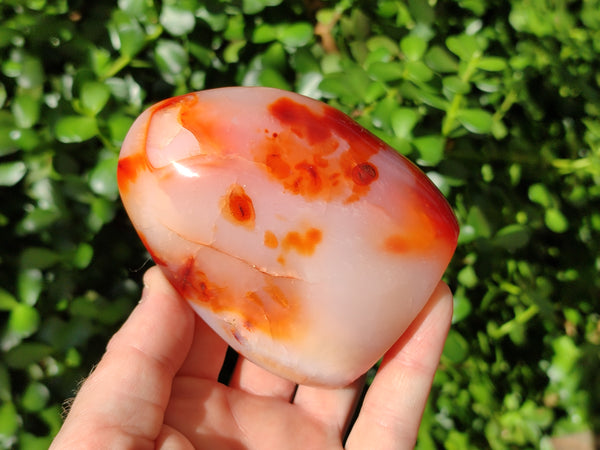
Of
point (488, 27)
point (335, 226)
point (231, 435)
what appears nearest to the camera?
point (335, 226)

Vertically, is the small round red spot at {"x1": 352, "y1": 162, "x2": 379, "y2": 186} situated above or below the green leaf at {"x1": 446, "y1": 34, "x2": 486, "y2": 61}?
below

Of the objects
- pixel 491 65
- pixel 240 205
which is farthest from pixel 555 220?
pixel 240 205

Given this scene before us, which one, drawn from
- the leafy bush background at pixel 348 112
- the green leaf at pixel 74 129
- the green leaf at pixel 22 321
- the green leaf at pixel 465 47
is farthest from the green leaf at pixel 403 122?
the green leaf at pixel 22 321

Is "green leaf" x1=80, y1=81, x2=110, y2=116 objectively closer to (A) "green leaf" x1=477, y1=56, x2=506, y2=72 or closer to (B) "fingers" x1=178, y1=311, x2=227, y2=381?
(B) "fingers" x1=178, y1=311, x2=227, y2=381

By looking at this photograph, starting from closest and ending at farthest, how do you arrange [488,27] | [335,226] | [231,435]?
[335,226], [231,435], [488,27]

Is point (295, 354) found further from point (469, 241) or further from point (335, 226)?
point (469, 241)

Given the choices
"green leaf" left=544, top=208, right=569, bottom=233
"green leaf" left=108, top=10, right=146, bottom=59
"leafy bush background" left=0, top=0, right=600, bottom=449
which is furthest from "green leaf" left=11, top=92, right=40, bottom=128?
"green leaf" left=544, top=208, right=569, bottom=233

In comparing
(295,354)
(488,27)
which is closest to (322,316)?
(295,354)

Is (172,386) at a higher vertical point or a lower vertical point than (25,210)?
lower
